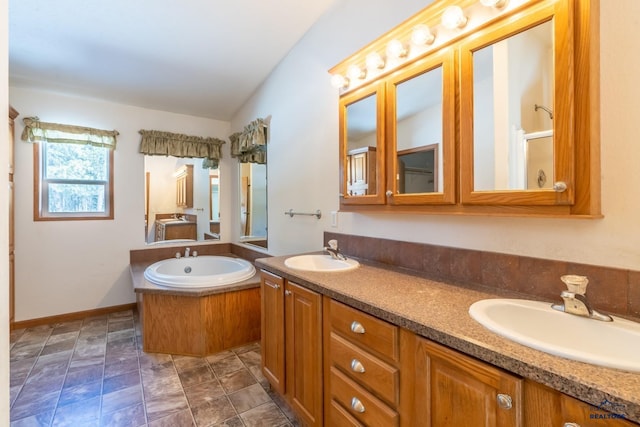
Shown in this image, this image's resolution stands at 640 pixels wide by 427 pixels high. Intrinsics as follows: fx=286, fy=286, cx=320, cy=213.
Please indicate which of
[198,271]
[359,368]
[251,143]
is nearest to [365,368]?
[359,368]

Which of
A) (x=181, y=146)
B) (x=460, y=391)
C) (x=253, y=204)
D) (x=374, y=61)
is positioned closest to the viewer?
(x=460, y=391)

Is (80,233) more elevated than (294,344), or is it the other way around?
(80,233)

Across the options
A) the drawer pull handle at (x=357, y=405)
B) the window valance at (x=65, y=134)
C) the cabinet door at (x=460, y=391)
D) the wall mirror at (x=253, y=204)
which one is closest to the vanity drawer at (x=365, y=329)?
the cabinet door at (x=460, y=391)

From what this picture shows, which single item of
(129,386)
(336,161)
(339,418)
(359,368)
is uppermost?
(336,161)

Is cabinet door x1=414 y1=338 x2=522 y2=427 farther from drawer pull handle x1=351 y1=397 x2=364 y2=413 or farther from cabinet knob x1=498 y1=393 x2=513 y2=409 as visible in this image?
drawer pull handle x1=351 y1=397 x2=364 y2=413

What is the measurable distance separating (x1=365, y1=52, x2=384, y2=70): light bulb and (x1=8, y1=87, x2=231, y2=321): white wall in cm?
303

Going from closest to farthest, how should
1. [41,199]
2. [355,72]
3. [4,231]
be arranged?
1. [4,231]
2. [355,72]
3. [41,199]

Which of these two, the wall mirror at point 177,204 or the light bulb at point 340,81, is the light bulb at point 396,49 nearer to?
the light bulb at point 340,81

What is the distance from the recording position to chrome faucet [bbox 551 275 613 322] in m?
0.85

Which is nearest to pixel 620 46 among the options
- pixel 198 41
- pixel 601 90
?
pixel 601 90

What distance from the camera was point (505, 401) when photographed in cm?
71

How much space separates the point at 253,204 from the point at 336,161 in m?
1.70

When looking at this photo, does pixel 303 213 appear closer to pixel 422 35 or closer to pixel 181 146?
pixel 422 35

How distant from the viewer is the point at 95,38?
219cm
